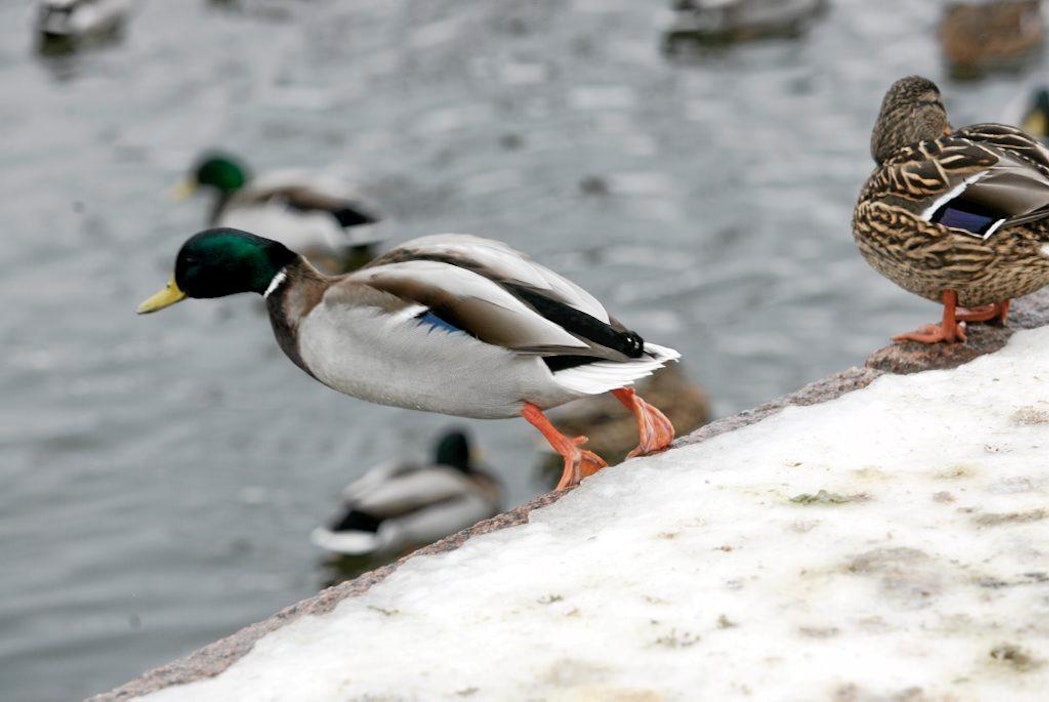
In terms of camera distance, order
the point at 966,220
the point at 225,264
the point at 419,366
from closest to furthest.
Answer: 1. the point at 419,366
2. the point at 966,220
3. the point at 225,264

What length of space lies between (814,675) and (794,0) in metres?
14.2

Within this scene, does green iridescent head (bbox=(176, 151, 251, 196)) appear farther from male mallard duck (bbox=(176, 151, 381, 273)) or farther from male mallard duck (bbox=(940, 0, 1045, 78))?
male mallard duck (bbox=(940, 0, 1045, 78))

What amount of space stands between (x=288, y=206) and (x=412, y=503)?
420cm

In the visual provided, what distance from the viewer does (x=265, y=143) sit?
15352 mm

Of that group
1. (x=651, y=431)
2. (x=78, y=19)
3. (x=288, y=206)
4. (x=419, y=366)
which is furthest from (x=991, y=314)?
(x=78, y=19)

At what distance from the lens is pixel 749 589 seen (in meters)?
3.47

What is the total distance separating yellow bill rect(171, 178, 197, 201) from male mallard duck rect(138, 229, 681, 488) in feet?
31.4

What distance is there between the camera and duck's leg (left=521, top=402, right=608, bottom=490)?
447cm

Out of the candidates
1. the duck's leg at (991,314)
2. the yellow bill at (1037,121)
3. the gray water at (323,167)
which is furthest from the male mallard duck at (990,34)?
the duck's leg at (991,314)

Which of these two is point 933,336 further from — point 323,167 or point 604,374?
point 323,167

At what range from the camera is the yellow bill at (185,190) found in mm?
14188

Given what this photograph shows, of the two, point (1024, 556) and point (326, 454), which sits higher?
point (1024, 556)

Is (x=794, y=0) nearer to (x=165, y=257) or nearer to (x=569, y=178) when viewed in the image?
(x=569, y=178)

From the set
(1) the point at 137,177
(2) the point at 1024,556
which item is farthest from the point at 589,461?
(1) the point at 137,177
